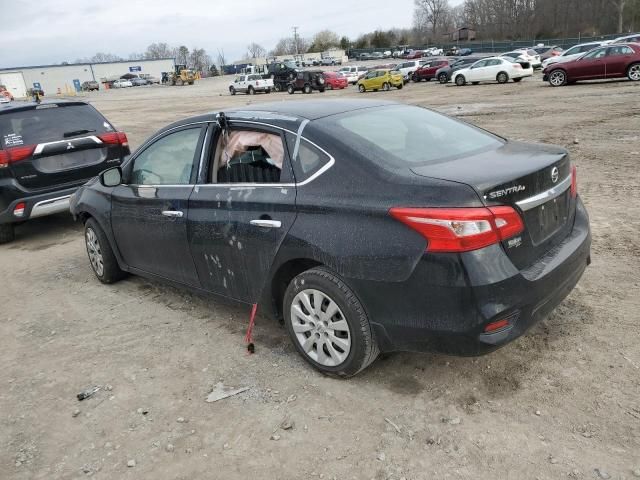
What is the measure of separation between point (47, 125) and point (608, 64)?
22.0m

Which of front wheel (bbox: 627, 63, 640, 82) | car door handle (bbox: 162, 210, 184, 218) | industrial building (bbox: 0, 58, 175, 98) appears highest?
industrial building (bbox: 0, 58, 175, 98)

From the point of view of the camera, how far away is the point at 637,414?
282cm

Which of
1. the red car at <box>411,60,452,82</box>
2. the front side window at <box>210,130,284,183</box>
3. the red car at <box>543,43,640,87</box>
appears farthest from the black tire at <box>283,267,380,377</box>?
the red car at <box>411,60,452,82</box>

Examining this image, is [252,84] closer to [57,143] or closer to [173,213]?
[57,143]

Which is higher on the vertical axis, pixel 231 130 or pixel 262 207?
pixel 231 130

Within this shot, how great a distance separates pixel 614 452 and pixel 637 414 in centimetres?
36

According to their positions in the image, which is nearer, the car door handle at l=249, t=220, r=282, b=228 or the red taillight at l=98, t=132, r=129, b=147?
the car door handle at l=249, t=220, r=282, b=228

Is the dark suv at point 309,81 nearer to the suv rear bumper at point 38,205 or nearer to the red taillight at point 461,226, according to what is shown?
the suv rear bumper at point 38,205

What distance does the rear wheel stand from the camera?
2366 centimetres

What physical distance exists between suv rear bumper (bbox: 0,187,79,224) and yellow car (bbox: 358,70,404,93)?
2930 centimetres

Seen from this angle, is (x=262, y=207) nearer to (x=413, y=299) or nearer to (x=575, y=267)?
(x=413, y=299)

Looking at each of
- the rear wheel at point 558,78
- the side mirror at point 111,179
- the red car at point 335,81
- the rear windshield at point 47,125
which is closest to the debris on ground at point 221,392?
the side mirror at point 111,179

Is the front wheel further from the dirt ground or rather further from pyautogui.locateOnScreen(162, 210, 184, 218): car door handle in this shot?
pyautogui.locateOnScreen(162, 210, 184, 218): car door handle

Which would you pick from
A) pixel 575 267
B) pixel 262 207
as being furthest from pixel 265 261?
pixel 575 267
